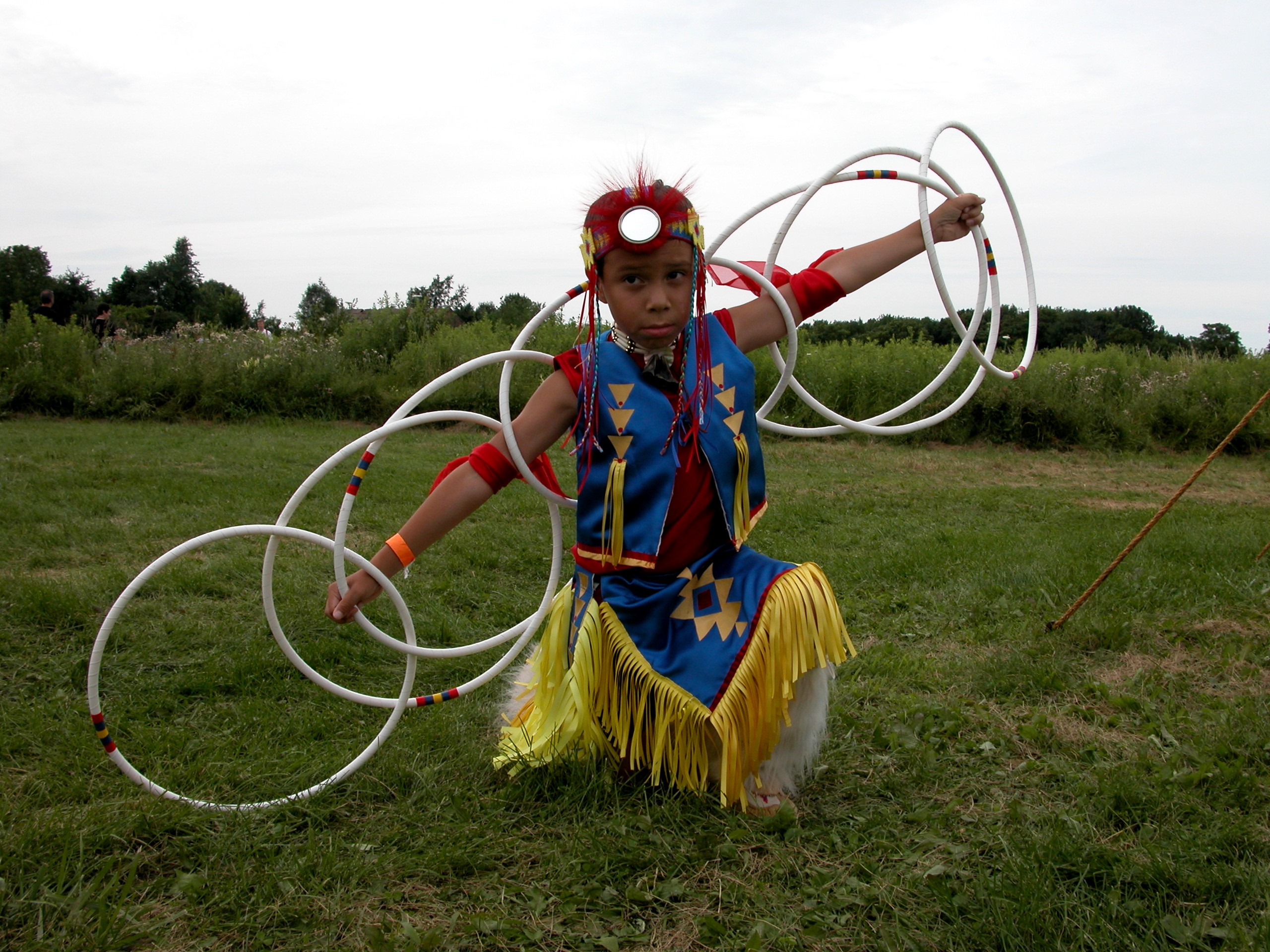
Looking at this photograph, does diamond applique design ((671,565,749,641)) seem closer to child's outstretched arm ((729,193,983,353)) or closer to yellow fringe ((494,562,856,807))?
yellow fringe ((494,562,856,807))

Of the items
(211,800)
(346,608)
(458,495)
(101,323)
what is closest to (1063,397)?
(458,495)

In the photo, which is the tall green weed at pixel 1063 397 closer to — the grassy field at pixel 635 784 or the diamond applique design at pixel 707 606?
the grassy field at pixel 635 784

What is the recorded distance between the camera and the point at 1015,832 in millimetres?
2547

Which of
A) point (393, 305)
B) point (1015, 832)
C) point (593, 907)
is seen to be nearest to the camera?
point (593, 907)

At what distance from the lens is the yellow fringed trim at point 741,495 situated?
2.69m

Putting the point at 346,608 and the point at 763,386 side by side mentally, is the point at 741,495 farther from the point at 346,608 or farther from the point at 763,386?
the point at 763,386

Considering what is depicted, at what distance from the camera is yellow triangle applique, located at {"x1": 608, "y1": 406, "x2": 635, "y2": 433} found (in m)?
2.63

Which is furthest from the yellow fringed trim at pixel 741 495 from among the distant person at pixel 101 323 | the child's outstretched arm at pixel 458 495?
the distant person at pixel 101 323

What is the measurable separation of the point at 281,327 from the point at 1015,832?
15.0 meters

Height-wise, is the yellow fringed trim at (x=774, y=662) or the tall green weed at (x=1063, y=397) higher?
the tall green weed at (x=1063, y=397)

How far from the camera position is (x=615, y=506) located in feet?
8.63

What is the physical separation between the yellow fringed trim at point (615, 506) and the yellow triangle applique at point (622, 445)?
15 millimetres

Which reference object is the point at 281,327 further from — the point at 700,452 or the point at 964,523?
the point at 700,452

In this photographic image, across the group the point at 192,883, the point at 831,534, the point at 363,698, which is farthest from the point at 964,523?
the point at 192,883
